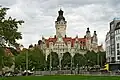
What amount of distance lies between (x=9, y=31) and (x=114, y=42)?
118m

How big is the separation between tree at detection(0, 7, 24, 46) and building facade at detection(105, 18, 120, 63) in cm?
10909

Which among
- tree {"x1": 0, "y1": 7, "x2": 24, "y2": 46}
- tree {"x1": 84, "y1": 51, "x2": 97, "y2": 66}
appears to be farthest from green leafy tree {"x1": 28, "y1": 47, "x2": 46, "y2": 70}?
tree {"x1": 0, "y1": 7, "x2": 24, "y2": 46}

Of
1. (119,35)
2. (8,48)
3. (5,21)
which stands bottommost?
(8,48)

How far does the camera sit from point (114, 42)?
150 meters

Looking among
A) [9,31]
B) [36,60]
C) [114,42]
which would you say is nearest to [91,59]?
[114,42]

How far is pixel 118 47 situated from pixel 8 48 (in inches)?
4543

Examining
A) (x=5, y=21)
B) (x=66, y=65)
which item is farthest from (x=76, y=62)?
(x=5, y=21)

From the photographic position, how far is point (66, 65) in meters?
190

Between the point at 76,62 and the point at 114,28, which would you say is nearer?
the point at 114,28

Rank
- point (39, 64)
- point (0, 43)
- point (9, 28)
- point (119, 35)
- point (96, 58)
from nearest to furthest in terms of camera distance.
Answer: point (0, 43) → point (9, 28) → point (119, 35) → point (39, 64) → point (96, 58)

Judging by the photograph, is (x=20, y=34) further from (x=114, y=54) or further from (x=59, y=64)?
(x=59, y=64)

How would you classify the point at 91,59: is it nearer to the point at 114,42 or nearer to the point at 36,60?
the point at 114,42

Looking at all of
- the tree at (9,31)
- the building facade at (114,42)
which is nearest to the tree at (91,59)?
the building facade at (114,42)

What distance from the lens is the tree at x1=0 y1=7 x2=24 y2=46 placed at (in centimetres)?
3469
